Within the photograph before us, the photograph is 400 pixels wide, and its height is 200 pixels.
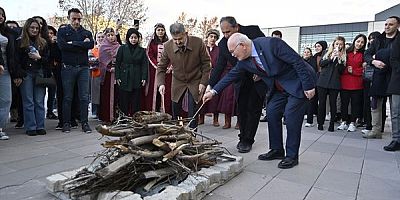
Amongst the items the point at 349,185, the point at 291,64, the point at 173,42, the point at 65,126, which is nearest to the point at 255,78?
the point at 291,64

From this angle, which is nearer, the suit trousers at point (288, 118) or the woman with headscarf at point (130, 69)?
the suit trousers at point (288, 118)

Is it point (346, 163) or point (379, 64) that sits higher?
point (379, 64)

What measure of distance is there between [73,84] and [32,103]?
685 mm

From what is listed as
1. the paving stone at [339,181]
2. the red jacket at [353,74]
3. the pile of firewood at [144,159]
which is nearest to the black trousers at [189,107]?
the pile of firewood at [144,159]

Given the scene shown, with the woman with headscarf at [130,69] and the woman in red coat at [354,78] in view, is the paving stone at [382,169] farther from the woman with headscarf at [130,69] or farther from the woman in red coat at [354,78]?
the woman with headscarf at [130,69]

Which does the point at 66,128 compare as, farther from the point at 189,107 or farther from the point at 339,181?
the point at 339,181

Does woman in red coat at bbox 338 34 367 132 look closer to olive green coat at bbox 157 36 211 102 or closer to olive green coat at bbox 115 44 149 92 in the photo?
olive green coat at bbox 157 36 211 102

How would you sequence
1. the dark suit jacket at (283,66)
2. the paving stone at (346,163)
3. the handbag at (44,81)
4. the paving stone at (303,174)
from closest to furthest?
the paving stone at (303,174) → the dark suit jacket at (283,66) → the paving stone at (346,163) → the handbag at (44,81)

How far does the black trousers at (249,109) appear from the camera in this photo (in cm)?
455

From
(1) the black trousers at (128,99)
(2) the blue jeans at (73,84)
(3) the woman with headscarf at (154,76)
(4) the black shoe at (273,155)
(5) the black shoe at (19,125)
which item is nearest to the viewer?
(4) the black shoe at (273,155)

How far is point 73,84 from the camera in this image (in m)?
5.74

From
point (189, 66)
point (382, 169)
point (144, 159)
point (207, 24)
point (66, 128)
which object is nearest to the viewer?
point (144, 159)

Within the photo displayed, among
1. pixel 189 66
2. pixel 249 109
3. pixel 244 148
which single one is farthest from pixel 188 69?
pixel 244 148

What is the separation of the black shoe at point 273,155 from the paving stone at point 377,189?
36.7 inches
